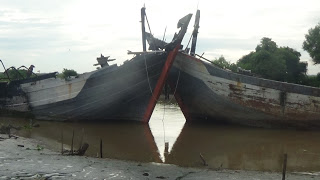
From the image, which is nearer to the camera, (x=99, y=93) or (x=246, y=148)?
(x=246, y=148)

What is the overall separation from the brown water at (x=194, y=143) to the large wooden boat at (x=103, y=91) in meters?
0.57

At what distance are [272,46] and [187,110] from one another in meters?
20.7

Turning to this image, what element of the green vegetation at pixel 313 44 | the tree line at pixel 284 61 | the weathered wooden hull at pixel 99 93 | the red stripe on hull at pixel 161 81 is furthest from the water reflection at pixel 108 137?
the green vegetation at pixel 313 44

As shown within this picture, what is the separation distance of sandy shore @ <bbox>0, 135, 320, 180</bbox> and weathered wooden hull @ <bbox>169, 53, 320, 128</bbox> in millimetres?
6295

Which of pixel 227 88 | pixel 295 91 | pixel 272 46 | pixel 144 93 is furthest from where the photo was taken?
pixel 272 46

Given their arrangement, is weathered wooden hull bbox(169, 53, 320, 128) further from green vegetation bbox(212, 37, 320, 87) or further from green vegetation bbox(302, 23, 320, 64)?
green vegetation bbox(302, 23, 320, 64)

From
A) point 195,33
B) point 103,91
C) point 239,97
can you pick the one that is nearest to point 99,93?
point 103,91

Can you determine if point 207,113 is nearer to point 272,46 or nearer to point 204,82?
point 204,82

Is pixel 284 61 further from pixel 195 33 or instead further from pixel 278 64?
pixel 195 33

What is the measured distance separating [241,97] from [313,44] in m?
20.7

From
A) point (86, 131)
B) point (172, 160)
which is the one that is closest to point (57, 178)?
point (172, 160)

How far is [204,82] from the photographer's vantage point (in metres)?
14.2

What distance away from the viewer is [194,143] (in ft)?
37.2

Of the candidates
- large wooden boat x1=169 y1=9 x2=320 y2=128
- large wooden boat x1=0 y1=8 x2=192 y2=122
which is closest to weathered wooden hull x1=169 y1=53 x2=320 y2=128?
large wooden boat x1=169 y1=9 x2=320 y2=128
